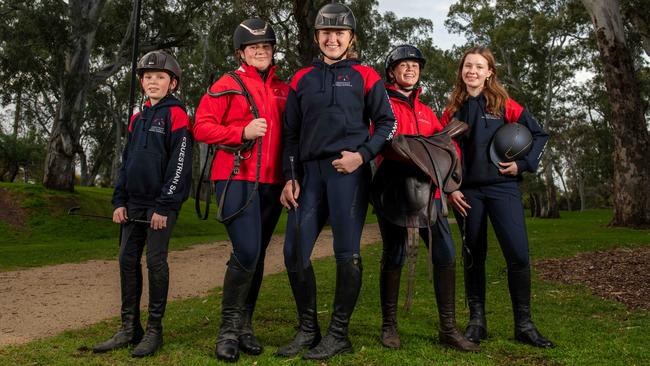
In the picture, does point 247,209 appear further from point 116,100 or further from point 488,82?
point 116,100

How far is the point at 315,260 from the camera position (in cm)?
1117

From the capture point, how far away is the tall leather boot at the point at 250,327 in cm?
430

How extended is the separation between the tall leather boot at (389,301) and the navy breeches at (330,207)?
419mm

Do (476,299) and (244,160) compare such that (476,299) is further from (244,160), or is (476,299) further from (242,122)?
(242,122)

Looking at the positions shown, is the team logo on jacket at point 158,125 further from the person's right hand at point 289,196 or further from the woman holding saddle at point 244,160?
the person's right hand at point 289,196

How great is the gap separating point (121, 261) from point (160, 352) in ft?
2.41

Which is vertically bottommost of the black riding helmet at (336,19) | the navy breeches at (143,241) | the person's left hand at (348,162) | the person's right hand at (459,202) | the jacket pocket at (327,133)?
the navy breeches at (143,241)

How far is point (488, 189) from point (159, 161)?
8.04 ft

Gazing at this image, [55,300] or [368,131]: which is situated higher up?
[368,131]

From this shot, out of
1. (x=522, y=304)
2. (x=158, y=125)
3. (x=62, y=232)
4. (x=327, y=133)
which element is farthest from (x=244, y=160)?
(x=62, y=232)

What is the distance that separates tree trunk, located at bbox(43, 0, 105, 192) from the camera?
2106cm

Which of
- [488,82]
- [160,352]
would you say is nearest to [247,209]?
[160,352]

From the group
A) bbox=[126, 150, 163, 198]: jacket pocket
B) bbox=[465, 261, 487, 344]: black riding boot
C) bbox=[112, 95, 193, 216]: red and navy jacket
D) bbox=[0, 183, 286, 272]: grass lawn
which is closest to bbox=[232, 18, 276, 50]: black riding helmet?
bbox=[112, 95, 193, 216]: red and navy jacket

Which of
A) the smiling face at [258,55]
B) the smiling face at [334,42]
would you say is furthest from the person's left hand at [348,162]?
the smiling face at [258,55]
